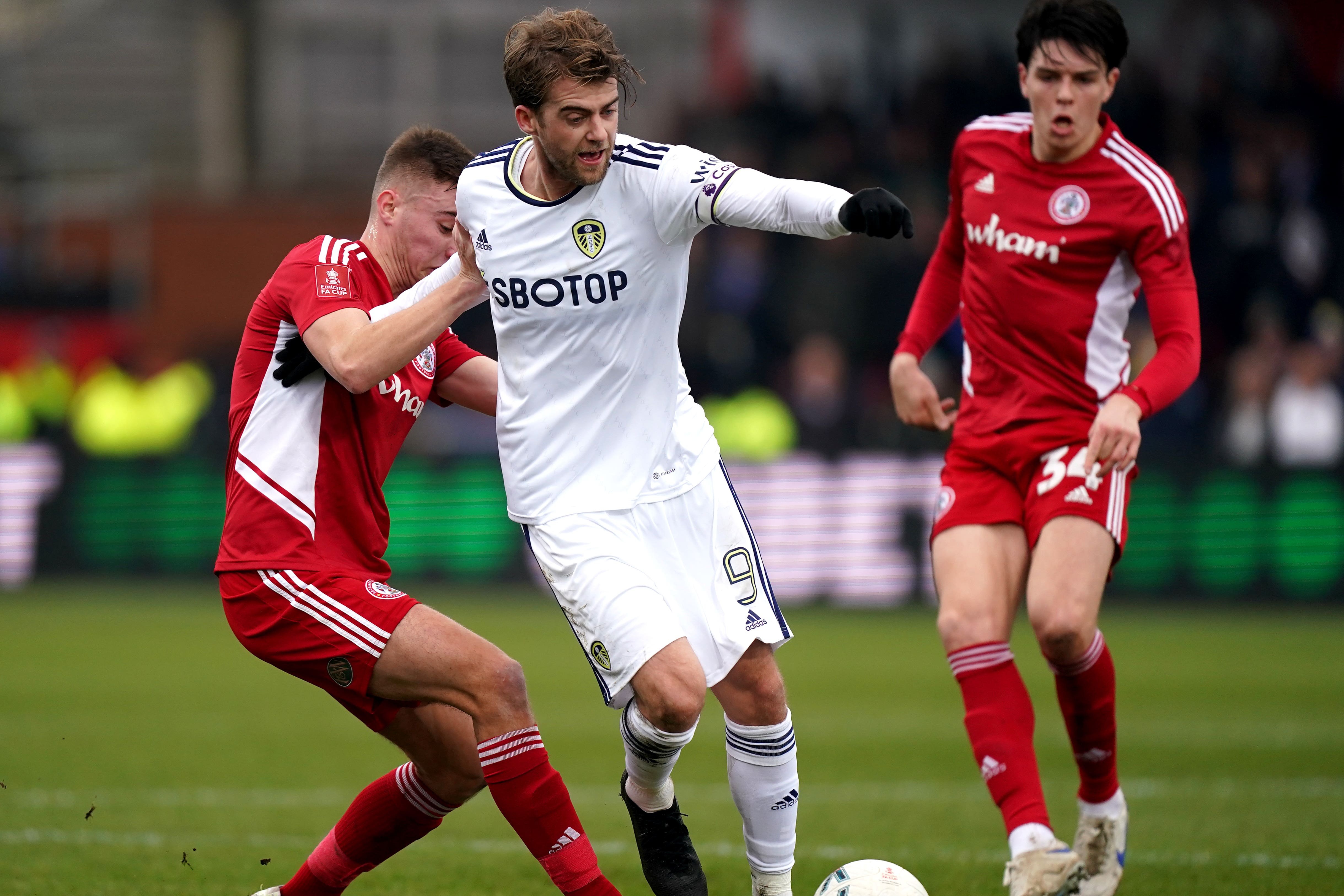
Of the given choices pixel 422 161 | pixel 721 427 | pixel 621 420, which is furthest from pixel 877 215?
pixel 721 427

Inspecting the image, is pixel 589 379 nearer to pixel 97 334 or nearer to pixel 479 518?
pixel 479 518

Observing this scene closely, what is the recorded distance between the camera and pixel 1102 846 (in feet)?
18.0

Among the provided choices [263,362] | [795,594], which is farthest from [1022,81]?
[795,594]

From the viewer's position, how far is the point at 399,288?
5.22 metres

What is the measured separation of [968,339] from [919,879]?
189cm

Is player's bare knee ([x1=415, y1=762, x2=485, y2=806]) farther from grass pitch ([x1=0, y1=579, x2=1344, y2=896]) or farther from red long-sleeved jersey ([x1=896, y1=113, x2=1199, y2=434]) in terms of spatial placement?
red long-sleeved jersey ([x1=896, y1=113, x2=1199, y2=434])

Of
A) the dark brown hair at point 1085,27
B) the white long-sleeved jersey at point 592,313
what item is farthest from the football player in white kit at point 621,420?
the dark brown hair at point 1085,27

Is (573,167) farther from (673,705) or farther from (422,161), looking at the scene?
(673,705)

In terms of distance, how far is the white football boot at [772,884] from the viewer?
196 inches

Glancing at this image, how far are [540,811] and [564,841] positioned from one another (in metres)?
0.11

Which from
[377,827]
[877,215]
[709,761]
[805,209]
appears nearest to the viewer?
[877,215]

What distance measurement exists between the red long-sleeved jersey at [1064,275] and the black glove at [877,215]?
1.15 meters

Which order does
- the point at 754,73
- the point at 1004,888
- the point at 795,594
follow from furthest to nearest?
the point at 754,73
the point at 795,594
the point at 1004,888

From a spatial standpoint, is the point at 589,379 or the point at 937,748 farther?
the point at 937,748
